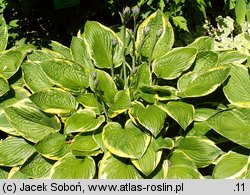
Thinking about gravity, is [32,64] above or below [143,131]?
above

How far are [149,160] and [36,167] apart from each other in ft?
2.26

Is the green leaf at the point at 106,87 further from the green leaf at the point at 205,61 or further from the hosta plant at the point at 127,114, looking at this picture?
the green leaf at the point at 205,61

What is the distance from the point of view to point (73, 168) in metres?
2.56

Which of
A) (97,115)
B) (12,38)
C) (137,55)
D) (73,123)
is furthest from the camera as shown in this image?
(12,38)

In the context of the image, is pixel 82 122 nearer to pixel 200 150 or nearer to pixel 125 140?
pixel 125 140

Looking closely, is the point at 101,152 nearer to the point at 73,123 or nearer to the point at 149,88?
the point at 73,123

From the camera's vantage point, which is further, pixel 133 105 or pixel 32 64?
pixel 32 64

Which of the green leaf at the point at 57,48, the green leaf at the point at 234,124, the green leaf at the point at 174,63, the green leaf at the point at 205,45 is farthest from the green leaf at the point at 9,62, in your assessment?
the green leaf at the point at 234,124

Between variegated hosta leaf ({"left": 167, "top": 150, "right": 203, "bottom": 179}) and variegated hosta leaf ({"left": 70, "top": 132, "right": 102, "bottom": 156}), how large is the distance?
418mm

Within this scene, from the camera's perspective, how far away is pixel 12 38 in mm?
3494

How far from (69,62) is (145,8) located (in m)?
1.01

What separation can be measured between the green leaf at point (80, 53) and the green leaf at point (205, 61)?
26.7 inches

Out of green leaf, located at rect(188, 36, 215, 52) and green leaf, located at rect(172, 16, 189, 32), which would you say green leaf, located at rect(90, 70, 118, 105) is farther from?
green leaf, located at rect(172, 16, 189, 32)

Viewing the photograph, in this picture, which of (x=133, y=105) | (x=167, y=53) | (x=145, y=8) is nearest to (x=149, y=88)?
(x=133, y=105)
